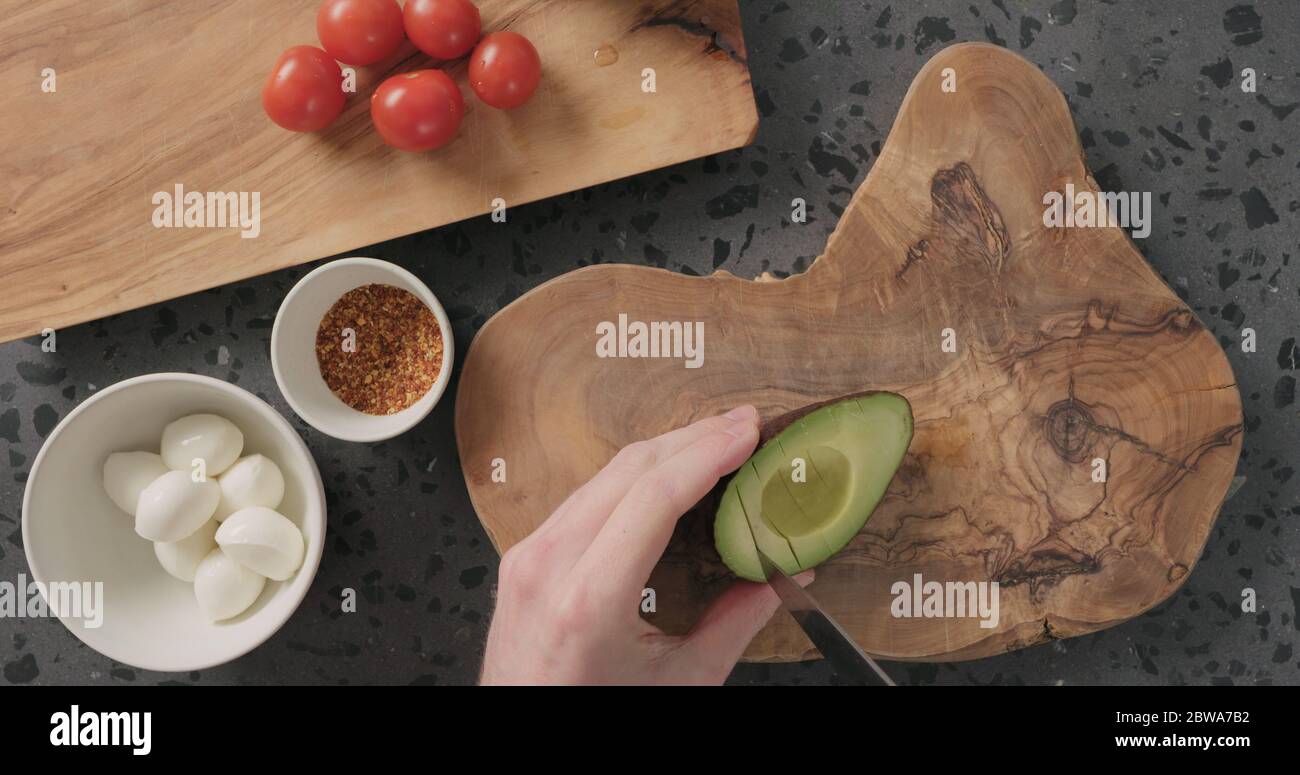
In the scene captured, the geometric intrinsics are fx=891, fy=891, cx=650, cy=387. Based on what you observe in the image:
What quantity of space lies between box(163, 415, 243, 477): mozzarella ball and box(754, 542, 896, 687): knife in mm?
628

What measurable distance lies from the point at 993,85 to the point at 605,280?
515 millimetres

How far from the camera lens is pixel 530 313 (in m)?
1.07

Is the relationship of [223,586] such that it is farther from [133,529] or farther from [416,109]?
[416,109]

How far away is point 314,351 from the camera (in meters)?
1.09

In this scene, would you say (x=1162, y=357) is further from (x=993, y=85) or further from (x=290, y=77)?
(x=290, y=77)

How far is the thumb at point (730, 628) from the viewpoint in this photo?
999mm

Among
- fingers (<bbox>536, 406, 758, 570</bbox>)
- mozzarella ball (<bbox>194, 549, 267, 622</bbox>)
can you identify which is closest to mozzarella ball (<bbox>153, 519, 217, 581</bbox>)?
mozzarella ball (<bbox>194, 549, 267, 622</bbox>)

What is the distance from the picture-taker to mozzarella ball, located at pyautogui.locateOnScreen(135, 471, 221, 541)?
100 cm

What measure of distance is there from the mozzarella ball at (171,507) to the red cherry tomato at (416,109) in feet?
1.51

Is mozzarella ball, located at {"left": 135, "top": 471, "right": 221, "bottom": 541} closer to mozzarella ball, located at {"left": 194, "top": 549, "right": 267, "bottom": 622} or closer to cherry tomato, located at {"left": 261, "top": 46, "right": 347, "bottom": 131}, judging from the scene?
mozzarella ball, located at {"left": 194, "top": 549, "right": 267, "bottom": 622}

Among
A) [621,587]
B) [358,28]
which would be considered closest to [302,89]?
[358,28]

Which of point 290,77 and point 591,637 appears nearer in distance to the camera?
point 591,637

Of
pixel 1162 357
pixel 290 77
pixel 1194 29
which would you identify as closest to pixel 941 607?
pixel 1162 357
